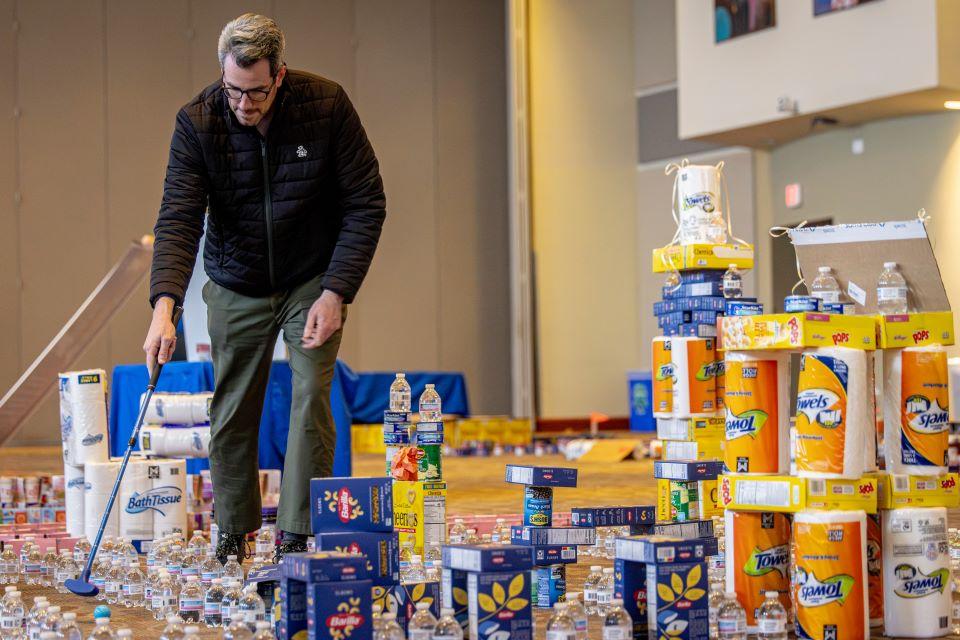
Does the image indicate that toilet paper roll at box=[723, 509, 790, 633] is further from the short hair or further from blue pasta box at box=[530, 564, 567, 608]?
the short hair

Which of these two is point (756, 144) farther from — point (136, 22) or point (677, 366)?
point (677, 366)

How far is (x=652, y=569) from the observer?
2.59 meters

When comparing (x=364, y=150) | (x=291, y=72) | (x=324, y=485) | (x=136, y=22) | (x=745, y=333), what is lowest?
(x=324, y=485)

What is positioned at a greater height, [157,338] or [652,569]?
[157,338]

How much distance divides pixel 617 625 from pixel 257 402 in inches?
69.8

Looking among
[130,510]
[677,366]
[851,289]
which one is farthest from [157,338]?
[677,366]

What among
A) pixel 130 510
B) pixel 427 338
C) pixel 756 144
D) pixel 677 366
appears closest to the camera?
pixel 130 510

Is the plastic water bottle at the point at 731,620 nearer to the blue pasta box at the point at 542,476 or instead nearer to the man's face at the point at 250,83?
the blue pasta box at the point at 542,476

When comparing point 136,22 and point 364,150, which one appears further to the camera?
point 136,22

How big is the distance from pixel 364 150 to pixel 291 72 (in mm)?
321

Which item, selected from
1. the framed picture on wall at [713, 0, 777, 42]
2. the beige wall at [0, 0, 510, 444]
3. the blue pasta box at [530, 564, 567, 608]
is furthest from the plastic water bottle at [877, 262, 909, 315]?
the beige wall at [0, 0, 510, 444]

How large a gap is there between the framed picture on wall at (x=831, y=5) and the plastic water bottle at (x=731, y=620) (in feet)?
26.6

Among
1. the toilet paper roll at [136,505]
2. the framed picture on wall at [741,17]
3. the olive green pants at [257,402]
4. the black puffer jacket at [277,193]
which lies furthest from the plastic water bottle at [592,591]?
the framed picture on wall at [741,17]

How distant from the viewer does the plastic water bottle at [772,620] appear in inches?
106
